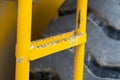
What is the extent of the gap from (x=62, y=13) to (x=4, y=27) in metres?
0.43

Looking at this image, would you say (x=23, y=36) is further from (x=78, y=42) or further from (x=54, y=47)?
(x=78, y=42)

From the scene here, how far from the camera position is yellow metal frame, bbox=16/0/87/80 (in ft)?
3.67

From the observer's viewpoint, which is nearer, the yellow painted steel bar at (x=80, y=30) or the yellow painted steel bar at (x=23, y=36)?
the yellow painted steel bar at (x=23, y=36)

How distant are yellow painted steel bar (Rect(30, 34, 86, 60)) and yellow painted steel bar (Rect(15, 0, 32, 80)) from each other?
0.10 ft

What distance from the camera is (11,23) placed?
1.63 metres

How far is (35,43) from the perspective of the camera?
1231mm

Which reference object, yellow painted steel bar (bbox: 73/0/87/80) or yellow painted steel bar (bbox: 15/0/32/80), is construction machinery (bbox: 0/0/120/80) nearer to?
yellow painted steel bar (bbox: 73/0/87/80)

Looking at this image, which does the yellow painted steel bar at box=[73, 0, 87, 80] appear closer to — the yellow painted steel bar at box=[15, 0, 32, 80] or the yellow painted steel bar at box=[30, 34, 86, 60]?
the yellow painted steel bar at box=[30, 34, 86, 60]

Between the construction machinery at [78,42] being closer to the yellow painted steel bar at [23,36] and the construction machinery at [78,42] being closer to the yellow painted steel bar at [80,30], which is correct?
the yellow painted steel bar at [80,30]

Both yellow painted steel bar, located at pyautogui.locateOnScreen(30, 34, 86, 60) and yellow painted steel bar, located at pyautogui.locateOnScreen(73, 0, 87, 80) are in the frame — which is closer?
yellow painted steel bar, located at pyautogui.locateOnScreen(30, 34, 86, 60)

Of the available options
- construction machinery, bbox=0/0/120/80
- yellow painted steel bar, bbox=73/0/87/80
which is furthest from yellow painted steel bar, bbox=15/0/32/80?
yellow painted steel bar, bbox=73/0/87/80

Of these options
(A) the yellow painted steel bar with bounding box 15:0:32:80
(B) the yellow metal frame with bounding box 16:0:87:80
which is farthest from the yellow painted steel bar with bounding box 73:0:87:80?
(A) the yellow painted steel bar with bounding box 15:0:32:80

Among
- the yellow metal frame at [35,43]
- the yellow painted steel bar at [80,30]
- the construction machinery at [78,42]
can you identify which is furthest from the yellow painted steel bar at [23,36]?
the yellow painted steel bar at [80,30]

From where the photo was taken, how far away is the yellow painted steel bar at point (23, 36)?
111 cm
